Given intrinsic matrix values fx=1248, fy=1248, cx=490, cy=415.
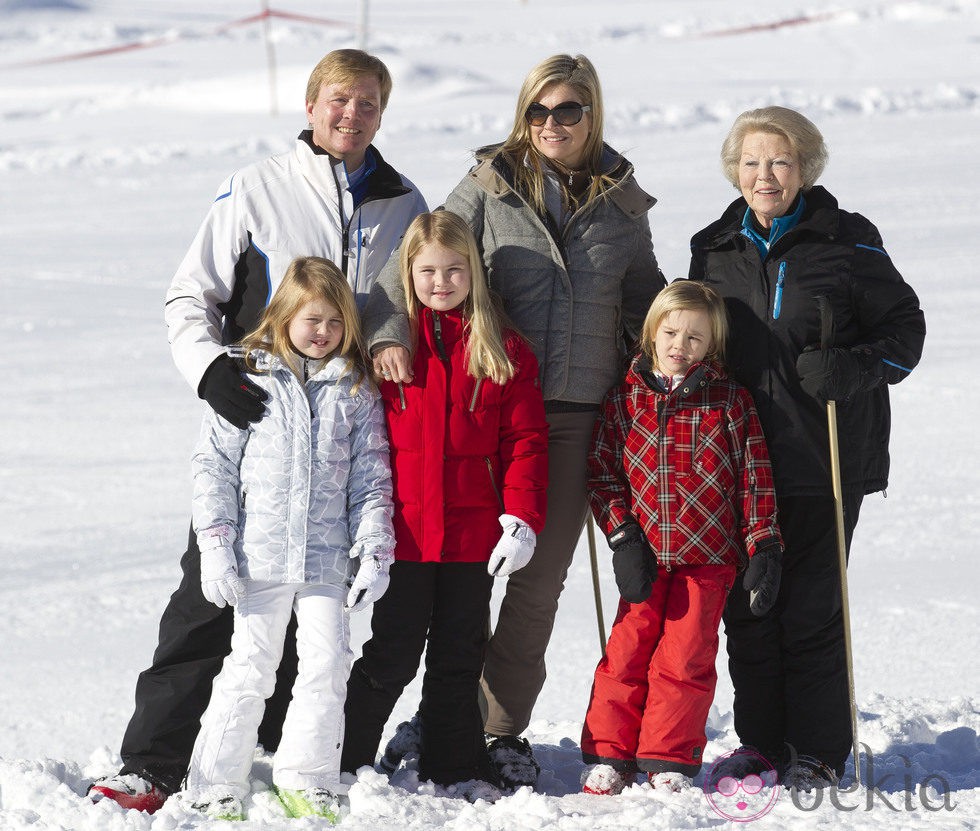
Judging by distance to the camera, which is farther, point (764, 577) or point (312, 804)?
point (764, 577)

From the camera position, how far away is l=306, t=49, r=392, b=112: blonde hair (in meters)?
3.10

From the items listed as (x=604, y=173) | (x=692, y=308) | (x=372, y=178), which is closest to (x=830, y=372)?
(x=692, y=308)

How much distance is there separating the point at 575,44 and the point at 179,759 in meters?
22.5

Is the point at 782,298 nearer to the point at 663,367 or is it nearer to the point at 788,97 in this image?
the point at 663,367

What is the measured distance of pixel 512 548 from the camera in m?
2.94

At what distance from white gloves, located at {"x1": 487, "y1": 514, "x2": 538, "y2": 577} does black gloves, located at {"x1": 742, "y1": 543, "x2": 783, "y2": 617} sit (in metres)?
0.54

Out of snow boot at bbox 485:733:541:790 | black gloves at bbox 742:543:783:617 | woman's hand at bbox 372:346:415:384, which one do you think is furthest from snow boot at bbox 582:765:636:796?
woman's hand at bbox 372:346:415:384

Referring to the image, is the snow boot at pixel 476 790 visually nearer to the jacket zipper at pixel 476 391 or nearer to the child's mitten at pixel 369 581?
the child's mitten at pixel 369 581

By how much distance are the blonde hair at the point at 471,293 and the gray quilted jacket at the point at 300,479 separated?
0.26 m

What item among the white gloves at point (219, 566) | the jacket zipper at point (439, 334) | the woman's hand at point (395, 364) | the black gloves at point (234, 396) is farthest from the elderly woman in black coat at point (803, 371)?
the white gloves at point (219, 566)

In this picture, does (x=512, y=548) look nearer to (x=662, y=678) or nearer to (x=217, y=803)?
(x=662, y=678)

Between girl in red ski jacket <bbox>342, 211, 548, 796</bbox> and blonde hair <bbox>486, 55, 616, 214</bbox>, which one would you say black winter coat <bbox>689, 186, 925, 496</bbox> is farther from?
girl in red ski jacket <bbox>342, 211, 548, 796</bbox>

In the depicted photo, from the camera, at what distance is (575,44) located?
24.0 metres
